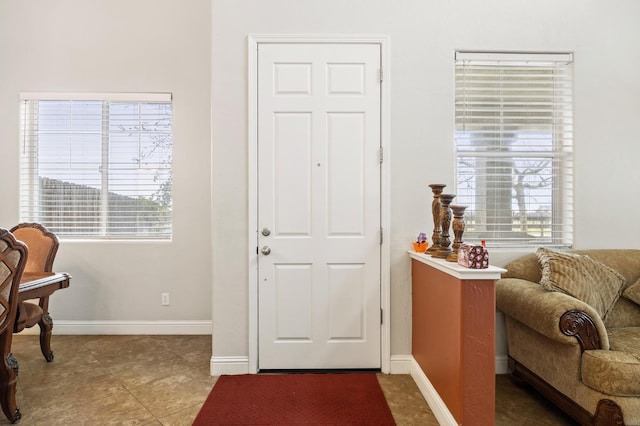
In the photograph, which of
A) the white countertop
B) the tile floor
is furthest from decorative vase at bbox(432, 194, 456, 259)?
the tile floor

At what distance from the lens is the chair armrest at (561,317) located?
1750 mm

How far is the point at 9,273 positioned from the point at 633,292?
3.78 m

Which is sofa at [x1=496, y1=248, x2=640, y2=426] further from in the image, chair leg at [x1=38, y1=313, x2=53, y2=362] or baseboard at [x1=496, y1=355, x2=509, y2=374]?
chair leg at [x1=38, y1=313, x2=53, y2=362]

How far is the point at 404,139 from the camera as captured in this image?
2.49 m

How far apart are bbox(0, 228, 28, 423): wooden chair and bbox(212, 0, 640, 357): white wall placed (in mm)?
1100

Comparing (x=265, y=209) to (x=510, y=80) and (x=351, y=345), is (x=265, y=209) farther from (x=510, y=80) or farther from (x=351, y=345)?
(x=510, y=80)

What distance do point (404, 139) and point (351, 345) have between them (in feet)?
5.24

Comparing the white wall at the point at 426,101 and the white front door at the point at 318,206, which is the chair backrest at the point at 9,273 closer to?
the white wall at the point at 426,101

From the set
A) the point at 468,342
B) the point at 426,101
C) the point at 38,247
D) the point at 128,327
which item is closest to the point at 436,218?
the point at 468,342

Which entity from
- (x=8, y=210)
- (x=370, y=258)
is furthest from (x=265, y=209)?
(x=8, y=210)

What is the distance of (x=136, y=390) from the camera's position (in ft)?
7.36

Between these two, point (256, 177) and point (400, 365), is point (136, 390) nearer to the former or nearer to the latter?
point (256, 177)

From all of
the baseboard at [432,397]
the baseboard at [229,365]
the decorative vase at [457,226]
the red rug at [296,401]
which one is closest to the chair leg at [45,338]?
the baseboard at [229,365]

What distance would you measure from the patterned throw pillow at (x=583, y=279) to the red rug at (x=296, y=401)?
52.2 inches
